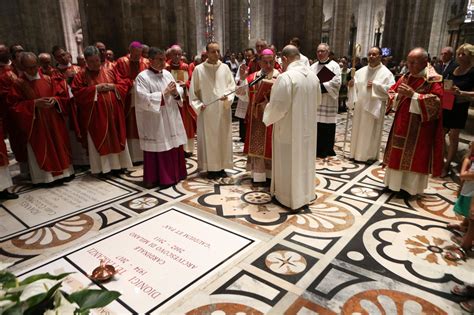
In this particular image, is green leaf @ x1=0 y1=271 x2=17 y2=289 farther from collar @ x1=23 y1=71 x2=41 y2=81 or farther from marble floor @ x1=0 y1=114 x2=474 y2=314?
collar @ x1=23 y1=71 x2=41 y2=81

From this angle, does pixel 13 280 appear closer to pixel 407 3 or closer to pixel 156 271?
pixel 156 271

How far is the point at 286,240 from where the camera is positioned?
348 centimetres

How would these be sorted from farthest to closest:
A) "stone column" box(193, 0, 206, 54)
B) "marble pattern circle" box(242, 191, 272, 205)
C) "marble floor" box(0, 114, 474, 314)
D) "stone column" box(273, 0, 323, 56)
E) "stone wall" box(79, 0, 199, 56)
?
"stone column" box(193, 0, 206, 54), "stone column" box(273, 0, 323, 56), "stone wall" box(79, 0, 199, 56), "marble pattern circle" box(242, 191, 272, 205), "marble floor" box(0, 114, 474, 314)

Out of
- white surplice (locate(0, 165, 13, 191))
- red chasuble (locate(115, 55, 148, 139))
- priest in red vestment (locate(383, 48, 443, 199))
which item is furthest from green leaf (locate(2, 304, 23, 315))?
red chasuble (locate(115, 55, 148, 139))

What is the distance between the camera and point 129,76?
587cm

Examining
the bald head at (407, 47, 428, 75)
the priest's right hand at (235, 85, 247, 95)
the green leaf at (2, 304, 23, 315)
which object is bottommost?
the green leaf at (2, 304, 23, 315)

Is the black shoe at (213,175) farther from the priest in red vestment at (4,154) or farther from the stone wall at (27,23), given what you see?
the stone wall at (27,23)

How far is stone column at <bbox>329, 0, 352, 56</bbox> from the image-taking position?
69.5 ft

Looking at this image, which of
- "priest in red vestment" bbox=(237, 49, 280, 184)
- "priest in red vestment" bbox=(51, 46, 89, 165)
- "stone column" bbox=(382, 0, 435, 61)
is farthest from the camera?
"stone column" bbox=(382, 0, 435, 61)

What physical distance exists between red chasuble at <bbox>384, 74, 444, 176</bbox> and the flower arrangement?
13.3ft

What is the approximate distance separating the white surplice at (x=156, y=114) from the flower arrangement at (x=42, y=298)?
364 cm

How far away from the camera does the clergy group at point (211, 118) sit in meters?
4.04

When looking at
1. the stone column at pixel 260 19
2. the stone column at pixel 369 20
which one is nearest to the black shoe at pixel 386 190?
the stone column at pixel 260 19

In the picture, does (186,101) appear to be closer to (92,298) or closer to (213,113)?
(213,113)
